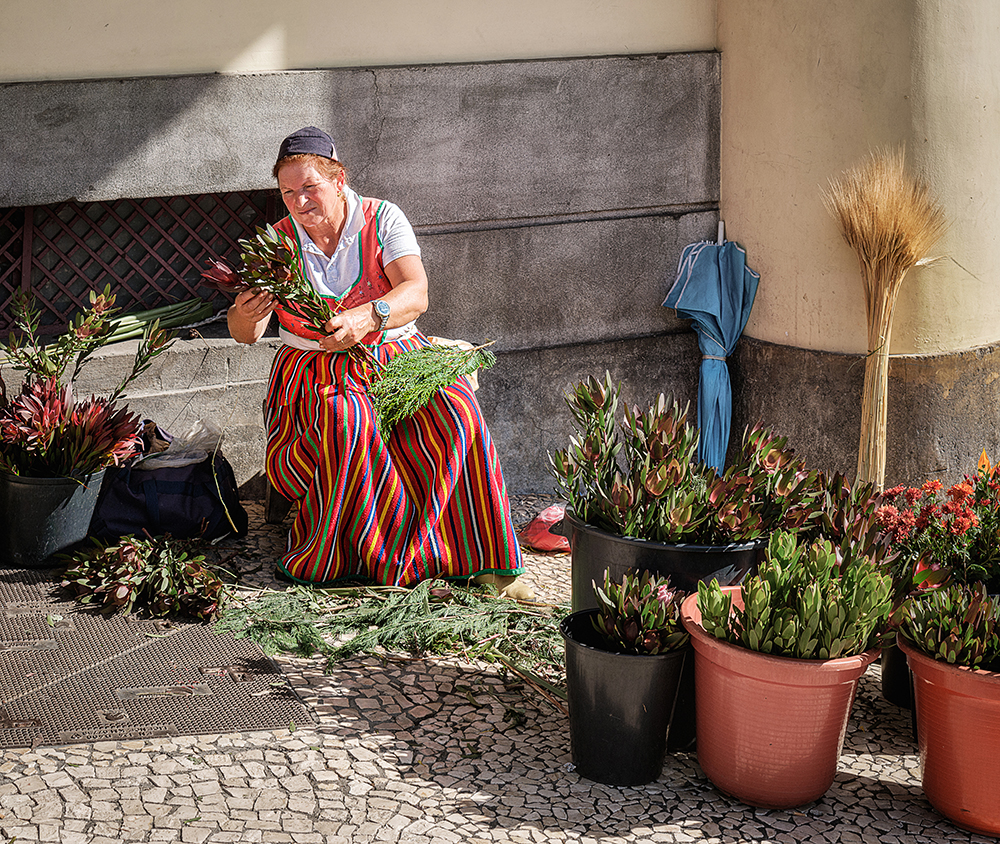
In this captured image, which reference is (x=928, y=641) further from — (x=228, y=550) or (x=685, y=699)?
(x=228, y=550)

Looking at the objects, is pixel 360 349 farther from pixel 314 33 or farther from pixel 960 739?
pixel 960 739

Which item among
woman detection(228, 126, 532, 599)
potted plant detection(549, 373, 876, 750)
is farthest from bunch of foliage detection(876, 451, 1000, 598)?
woman detection(228, 126, 532, 599)

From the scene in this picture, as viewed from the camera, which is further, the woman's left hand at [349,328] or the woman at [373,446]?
the woman at [373,446]

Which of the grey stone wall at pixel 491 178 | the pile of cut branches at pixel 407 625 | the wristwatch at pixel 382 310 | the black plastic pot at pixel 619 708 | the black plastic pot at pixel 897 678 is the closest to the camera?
the black plastic pot at pixel 619 708

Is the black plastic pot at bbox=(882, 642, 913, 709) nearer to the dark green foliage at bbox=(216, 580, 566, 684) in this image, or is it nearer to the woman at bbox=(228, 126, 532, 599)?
the dark green foliage at bbox=(216, 580, 566, 684)

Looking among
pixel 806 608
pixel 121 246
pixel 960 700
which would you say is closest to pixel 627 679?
pixel 806 608

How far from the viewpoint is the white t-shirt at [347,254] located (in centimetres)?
420

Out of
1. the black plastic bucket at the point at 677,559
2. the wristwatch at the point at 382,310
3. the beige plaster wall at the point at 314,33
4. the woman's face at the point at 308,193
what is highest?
the beige plaster wall at the point at 314,33

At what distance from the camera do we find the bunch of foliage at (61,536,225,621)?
3902mm

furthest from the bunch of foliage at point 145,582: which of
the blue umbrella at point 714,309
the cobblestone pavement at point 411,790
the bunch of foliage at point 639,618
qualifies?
the blue umbrella at point 714,309

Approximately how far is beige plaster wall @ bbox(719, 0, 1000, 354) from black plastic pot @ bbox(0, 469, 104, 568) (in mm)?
3158

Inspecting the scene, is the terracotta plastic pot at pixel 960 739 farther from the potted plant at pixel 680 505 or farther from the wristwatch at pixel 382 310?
the wristwatch at pixel 382 310

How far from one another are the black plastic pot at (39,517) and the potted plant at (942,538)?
2.78 meters

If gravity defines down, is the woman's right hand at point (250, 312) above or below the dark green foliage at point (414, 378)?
above
